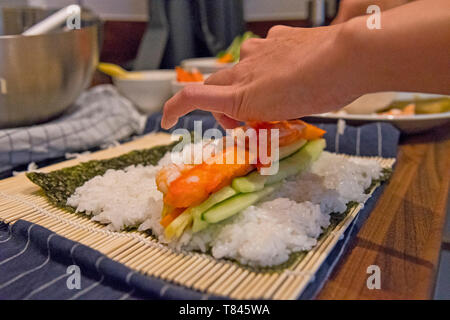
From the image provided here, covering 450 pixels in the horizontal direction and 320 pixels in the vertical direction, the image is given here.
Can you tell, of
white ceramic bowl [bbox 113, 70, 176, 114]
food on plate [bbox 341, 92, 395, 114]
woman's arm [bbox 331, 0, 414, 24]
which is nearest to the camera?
woman's arm [bbox 331, 0, 414, 24]

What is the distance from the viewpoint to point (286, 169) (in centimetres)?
90

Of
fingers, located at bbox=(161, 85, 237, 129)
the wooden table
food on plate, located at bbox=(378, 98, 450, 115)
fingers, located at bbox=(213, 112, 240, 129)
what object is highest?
fingers, located at bbox=(161, 85, 237, 129)

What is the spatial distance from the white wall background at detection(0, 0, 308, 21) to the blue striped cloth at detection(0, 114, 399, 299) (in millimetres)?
1562

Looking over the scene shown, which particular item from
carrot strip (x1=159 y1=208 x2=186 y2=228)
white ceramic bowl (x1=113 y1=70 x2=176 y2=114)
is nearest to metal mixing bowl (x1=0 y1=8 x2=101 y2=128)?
white ceramic bowl (x1=113 y1=70 x2=176 y2=114)

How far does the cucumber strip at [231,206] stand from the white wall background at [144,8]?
170 cm

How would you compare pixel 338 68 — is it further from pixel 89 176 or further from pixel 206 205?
pixel 89 176

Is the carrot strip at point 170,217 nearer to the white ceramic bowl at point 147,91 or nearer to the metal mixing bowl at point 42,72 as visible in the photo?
the metal mixing bowl at point 42,72

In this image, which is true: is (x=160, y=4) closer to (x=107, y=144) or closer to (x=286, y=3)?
(x=286, y=3)

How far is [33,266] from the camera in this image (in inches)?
27.4

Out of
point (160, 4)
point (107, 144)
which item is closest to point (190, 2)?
point (160, 4)

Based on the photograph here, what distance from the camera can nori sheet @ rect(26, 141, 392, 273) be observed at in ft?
2.68

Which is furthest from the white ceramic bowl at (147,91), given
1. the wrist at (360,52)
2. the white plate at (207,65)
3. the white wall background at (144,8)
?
the wrist at (360,52)

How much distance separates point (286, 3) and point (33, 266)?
266 cm

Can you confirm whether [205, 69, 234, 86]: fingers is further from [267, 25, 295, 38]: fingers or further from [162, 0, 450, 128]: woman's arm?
[267, 25, 295, 38]: fingers
